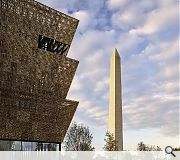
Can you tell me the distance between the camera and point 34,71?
28359 mm

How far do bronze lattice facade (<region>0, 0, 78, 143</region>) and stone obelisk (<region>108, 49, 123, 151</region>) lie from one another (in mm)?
6399

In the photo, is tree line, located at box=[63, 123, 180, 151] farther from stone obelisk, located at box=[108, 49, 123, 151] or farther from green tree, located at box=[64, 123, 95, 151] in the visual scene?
stone obelisk, located at box=[108, 49, 123, 151]

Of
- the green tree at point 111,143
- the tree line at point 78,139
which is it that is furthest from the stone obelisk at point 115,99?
the tree line at point 78,139

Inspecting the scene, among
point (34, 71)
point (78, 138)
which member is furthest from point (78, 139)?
point (34, 71)

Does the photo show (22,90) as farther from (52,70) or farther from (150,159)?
(150,159)

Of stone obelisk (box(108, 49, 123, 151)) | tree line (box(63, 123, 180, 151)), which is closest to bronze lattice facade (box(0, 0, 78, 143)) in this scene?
stone obelisk (box(108, 49, 123, 151))

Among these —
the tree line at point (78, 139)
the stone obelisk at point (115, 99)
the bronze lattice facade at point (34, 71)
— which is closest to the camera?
the bronze lattice facade at point (34, 71)

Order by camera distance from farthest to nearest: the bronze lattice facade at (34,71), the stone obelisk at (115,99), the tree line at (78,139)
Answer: the tree line at (78,139), the stone obelisk at (115,99), the bronze lattice facade at (34,71)

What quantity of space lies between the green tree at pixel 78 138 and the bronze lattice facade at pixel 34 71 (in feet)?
54.1

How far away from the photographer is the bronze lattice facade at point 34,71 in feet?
87.6

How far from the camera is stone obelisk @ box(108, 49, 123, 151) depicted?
120 feet

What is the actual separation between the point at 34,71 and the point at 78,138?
70.5ft

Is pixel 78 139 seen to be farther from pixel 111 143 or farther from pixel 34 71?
pixel 34 71

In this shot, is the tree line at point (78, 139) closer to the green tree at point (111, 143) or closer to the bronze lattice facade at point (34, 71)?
the green tree at point (111, 143)
